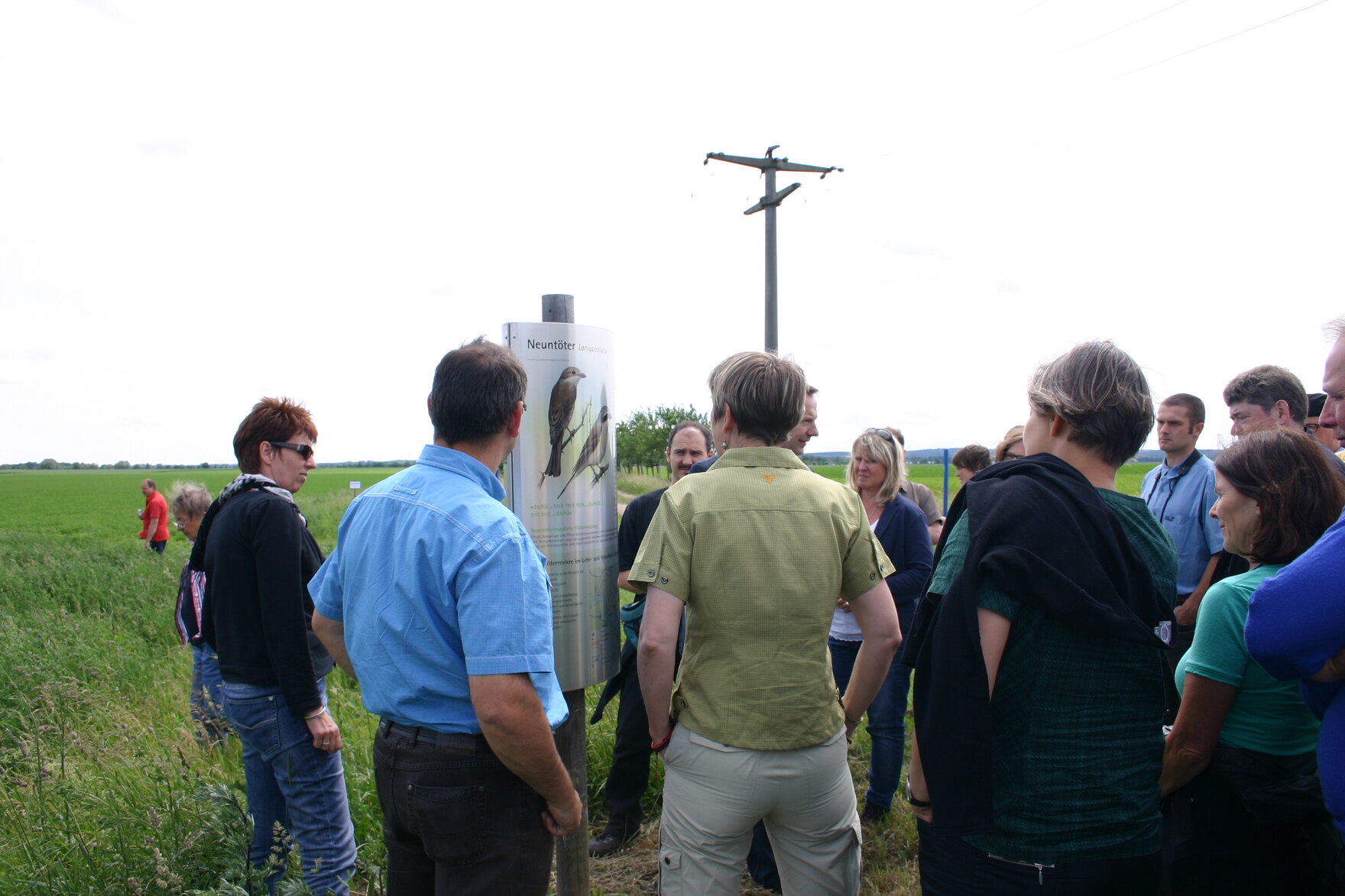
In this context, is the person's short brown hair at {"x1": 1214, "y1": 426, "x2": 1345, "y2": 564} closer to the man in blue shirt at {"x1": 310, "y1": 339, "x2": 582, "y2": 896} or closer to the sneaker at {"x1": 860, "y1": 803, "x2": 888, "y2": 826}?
the man in blue shirt at {"x1": 310, "y1": 339, "x2": 582, "y2": 896}

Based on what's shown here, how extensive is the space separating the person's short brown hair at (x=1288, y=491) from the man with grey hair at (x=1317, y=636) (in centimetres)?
30

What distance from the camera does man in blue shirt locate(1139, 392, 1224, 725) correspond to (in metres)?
4.16

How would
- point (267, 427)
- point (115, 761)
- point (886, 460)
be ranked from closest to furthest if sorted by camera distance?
1. point (267, 427)
2. point (886, 460)
3. point (115, 761)

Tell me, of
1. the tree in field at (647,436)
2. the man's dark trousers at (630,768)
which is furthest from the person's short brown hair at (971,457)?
the tree in field at (647,436)

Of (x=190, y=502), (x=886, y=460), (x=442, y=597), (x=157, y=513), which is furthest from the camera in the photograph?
(x=157, y=513)

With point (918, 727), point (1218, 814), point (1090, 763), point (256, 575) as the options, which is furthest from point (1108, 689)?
point (256, 575)

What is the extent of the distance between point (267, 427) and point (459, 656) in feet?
6.05

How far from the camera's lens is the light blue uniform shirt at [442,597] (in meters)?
1.71

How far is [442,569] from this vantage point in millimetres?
1732

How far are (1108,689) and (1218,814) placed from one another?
69 centimetres

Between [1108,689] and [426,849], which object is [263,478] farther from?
[1108,689]

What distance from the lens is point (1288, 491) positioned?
1915 millimetres

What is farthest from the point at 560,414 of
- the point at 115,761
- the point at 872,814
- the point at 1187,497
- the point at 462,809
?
the point at 1187,497

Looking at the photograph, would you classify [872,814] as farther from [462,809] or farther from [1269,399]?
[1269,399]
